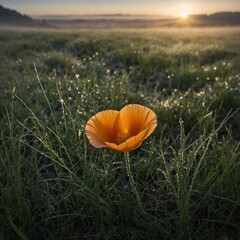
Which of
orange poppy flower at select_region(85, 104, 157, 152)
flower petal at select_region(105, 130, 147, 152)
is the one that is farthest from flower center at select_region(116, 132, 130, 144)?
flower petal at select_region(105, 130, 147, 152)

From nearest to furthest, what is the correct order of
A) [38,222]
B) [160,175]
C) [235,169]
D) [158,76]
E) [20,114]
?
[38,222]
[235,169]
[160,175]
[20,114]
[158,76]

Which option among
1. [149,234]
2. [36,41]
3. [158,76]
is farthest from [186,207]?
[36,41]

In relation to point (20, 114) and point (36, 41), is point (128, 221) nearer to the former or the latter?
point (20, 114)

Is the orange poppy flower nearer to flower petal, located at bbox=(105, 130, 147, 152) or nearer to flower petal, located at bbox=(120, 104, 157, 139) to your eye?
flower petal, located at bbox=(120, 104, 157, 139)

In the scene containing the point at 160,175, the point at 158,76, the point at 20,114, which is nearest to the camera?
the point at 160,175

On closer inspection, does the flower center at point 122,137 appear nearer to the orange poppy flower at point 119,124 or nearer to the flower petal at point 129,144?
the orange poppy flower at point 119,124

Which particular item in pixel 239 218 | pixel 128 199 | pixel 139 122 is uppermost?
pixel 139 122

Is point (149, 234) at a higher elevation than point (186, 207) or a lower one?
lower
